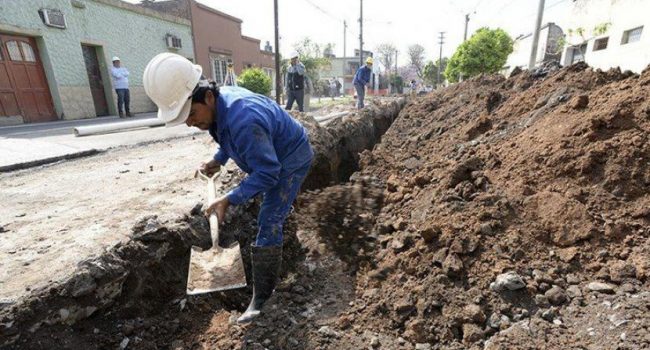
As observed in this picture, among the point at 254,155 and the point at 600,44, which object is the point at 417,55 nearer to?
the point at 600,44

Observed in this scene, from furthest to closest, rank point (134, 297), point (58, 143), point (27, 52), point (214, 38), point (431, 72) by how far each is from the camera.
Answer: point (431, 72) → point (214, 38) → point (27, 52) → point (58, 143) → point (134, 297)

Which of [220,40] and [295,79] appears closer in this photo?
[295,79]

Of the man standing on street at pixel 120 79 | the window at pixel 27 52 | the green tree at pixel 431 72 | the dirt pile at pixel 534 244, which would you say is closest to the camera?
the dirt pile at pixel 534 244

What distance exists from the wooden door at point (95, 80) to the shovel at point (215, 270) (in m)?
11.1

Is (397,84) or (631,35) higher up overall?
(631,35)

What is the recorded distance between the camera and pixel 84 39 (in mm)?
10695

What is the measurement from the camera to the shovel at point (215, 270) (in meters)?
2.29

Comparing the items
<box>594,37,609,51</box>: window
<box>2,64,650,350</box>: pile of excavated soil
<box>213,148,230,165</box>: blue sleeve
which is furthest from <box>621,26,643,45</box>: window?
<box>213,148,230,165</box>: blue sleeve

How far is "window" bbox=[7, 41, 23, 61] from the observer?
8.75 m

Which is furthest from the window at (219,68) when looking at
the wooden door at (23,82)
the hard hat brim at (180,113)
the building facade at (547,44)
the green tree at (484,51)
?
the hard hat brim at (180,113)

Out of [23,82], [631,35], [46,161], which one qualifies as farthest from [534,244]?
[631,35]

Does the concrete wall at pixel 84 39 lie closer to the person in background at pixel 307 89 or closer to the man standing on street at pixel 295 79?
the person in background at pixel 307 89

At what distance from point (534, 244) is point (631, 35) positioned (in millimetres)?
12916

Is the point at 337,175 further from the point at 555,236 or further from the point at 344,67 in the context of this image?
the point at 344,67
